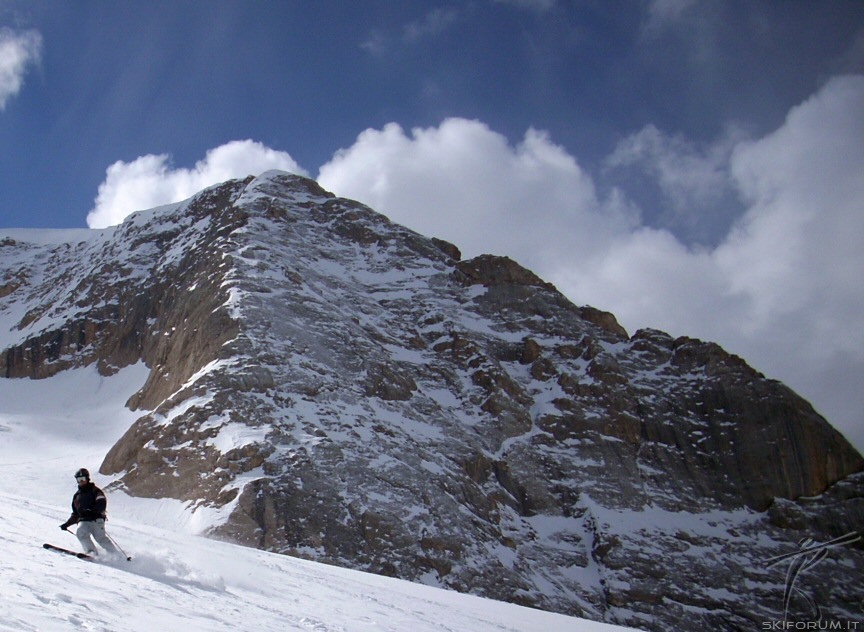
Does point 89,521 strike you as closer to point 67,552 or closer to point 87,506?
point 87,506

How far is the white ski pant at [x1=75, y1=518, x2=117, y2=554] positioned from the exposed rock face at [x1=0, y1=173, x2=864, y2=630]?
3209 centimetres

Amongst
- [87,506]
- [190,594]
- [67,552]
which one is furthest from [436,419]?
[190,594]

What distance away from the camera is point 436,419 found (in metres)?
69.9

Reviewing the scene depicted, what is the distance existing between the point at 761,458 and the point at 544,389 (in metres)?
25.1

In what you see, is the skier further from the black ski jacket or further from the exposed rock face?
the exposed rock face

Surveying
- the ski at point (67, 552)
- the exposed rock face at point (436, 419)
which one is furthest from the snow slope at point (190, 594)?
the exposed rock face at point (436, 419)

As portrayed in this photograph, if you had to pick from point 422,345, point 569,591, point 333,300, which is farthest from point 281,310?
point 569,591

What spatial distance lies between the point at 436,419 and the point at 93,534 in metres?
58.6

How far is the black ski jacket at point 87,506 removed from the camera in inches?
474

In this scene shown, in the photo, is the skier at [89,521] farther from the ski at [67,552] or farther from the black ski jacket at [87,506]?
the ski at [67,552]

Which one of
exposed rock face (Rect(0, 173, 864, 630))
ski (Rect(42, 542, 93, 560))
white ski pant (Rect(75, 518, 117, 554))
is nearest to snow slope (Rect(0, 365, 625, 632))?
ski (Rect(42, 542, 93, 560))

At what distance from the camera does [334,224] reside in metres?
105

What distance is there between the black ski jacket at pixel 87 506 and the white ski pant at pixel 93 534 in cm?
9

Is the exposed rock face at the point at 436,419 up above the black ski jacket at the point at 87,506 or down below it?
above
